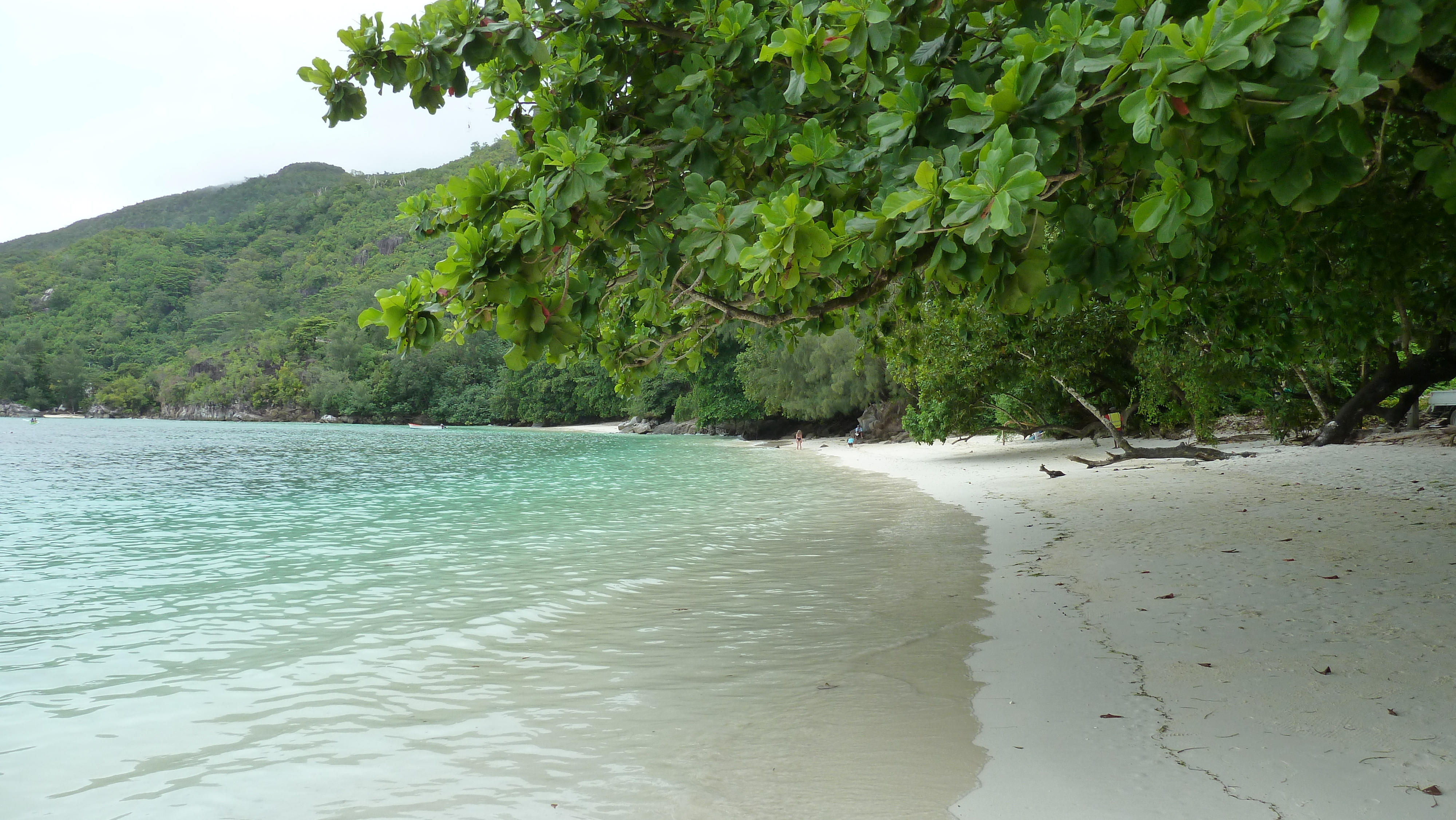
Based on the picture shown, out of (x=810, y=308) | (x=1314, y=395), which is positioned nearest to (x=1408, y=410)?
(x=1314, y=395)

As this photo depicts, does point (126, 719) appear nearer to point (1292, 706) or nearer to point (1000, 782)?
point (1000, 782)

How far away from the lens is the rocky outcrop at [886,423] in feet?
122

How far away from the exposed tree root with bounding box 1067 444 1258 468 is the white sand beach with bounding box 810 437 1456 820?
5770mm

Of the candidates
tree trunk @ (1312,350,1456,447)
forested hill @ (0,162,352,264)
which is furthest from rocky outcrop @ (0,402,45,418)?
tree trunk @ (1312,350,1456,447)

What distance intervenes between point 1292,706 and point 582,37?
5.04m

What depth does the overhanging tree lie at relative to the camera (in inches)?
93.2

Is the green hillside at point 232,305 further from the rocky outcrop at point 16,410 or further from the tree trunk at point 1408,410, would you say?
the tree trunk at point 1408,410

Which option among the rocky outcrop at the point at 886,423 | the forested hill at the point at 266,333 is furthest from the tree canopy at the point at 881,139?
the forested hill at the point at 266,333

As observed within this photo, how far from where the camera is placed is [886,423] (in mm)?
38344

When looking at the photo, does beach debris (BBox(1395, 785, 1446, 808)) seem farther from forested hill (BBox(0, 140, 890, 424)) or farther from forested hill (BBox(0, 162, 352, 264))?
forested hill (BBox(0, 162, 352, 264))

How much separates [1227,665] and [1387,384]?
41.5 ft

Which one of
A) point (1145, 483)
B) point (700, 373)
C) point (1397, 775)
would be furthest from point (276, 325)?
point (1397, 775)

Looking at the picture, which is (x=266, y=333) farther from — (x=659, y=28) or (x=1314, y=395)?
(x=659, y=28)

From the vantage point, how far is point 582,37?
179 inches
